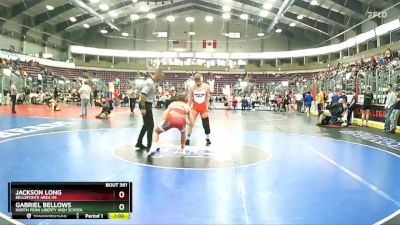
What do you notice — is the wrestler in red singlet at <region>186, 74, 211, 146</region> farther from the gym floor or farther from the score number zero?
the score number zero

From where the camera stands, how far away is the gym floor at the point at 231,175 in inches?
146

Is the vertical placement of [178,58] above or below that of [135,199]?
above

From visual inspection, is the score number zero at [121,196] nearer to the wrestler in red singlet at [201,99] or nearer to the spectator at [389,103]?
the wrestler in red singlet at [201,99]

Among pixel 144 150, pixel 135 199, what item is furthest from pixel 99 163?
pixel 135 199

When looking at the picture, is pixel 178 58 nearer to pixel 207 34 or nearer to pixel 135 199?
pixel 207 34

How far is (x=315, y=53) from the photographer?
142ft

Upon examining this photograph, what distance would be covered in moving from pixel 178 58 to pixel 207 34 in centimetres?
493

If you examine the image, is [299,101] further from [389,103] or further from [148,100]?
[148,100]

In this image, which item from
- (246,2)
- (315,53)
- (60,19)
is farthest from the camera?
(315,53)

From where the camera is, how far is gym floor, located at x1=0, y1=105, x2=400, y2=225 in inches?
146
